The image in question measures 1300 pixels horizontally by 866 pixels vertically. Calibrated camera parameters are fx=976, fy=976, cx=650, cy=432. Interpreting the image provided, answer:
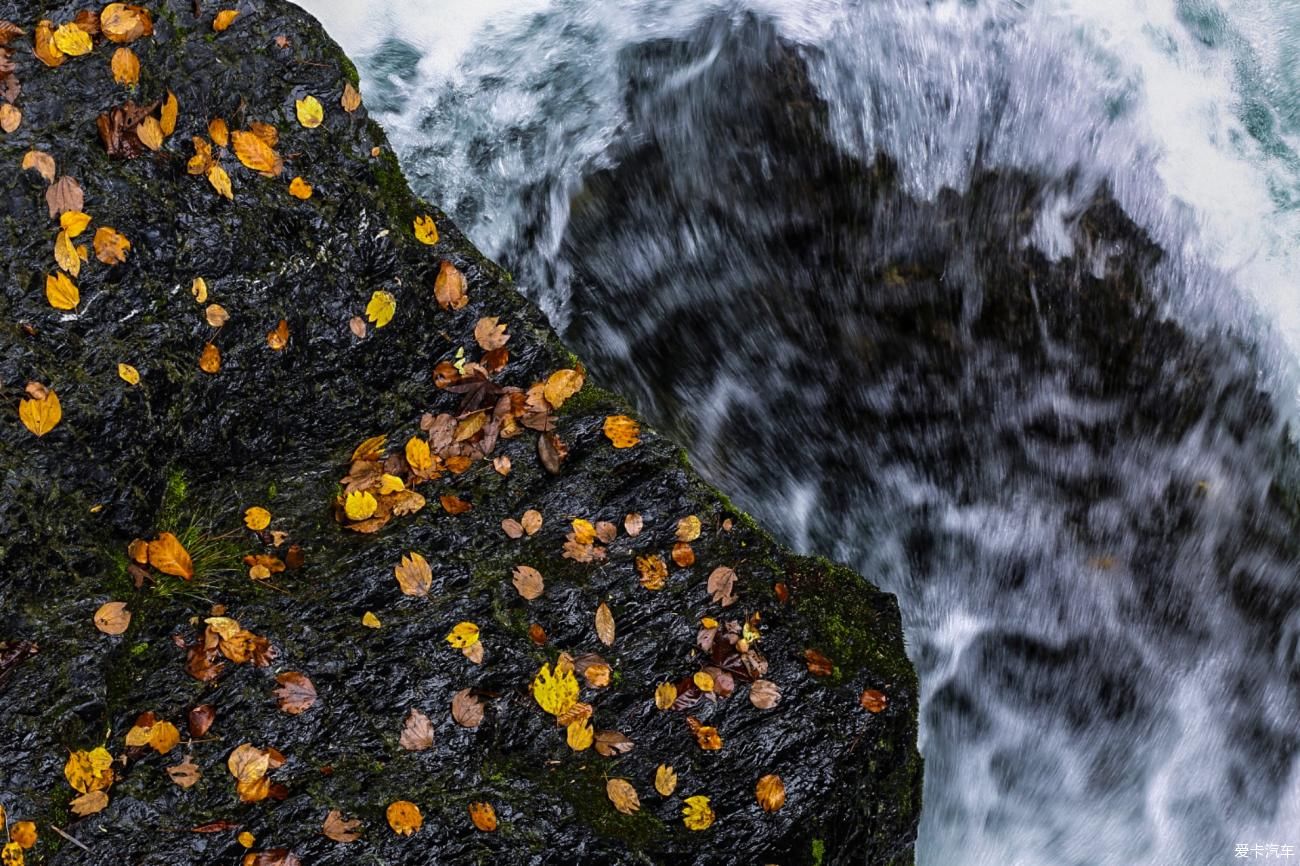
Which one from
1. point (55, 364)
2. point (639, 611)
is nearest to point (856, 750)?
point (639, 611)

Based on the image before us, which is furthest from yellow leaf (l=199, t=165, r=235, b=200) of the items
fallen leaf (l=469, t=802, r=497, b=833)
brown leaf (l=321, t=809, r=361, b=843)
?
fallen leaf (l=469, t=802, r=497, b=833)

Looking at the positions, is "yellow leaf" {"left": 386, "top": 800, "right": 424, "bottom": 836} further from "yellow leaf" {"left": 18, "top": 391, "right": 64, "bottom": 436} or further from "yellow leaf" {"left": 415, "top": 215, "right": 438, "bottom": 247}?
"yellow leaf" {"left": 415, "top": 215, "right": 438, "bottom": 247}

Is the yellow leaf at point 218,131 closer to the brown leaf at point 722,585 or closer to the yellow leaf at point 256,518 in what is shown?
the yellow leaf at point 256,518

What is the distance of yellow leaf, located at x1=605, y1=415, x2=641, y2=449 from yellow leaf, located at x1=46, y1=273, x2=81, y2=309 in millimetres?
1873

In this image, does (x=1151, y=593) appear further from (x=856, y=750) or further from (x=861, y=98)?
(x=861, y=98)

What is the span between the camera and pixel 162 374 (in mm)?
3354

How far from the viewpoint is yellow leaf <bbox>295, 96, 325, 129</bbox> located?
378cm

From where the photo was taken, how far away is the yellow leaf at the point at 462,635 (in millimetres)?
3285

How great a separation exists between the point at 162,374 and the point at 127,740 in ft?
3.94

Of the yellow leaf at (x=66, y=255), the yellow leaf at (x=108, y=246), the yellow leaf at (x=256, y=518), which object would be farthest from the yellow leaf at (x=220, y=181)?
the yellow leaf at (x=256, y=518)

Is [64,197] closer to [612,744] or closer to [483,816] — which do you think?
[483,816]

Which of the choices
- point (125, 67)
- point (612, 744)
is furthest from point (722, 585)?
point (125, 67)

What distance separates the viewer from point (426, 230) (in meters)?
3.91

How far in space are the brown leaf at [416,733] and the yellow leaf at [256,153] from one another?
207 centimetres
